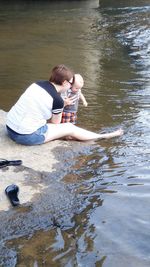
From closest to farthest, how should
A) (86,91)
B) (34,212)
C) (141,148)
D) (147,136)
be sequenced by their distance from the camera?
(34,212) < (141,148) < (147,136) < (86,91)

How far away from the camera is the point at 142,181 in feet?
17.2

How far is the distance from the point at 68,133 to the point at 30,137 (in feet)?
1.94

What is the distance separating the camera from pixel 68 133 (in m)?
6.22

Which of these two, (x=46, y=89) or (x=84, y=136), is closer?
(x=46, y=89)

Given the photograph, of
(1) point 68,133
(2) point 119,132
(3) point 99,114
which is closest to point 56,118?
(1) point 68,133

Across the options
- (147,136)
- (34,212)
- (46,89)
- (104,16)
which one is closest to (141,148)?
(147,136)

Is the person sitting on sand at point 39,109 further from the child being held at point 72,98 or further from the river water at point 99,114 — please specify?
the river water at point 99,114

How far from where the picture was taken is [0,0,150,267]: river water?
4.02 meters

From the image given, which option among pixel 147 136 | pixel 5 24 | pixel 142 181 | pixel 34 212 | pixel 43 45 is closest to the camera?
pixel 34 212

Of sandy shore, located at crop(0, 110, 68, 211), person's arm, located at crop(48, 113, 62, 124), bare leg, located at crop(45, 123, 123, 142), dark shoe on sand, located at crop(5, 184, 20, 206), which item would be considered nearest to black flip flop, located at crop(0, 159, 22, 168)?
sandy shore, located at crop(0, 110, 68, 211)

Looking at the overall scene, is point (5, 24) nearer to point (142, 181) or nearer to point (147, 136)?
point (147, 136)

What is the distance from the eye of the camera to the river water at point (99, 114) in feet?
13.2

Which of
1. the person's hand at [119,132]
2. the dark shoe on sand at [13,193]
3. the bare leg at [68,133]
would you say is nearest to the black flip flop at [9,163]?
the dark shoe on sand at [13,193]

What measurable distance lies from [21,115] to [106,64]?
5.62 meters
